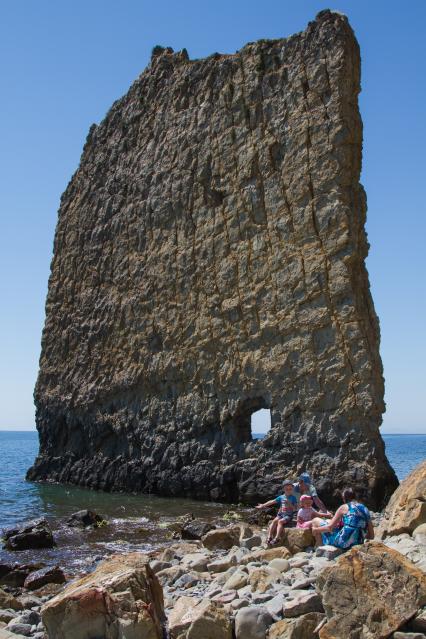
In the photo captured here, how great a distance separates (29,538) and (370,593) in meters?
11.5

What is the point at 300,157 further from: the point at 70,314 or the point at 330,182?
the point at 70,314

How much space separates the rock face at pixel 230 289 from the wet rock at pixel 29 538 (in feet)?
24.5

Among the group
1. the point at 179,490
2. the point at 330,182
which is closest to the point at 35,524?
the point at 179,490

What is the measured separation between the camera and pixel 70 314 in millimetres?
32969

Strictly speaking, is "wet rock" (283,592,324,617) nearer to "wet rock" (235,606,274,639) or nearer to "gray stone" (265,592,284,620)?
"gray stone" (265,592,284,620)

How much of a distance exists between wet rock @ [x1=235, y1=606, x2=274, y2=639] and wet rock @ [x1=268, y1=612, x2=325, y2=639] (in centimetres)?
17

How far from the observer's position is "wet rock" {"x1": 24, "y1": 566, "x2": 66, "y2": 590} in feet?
40.5

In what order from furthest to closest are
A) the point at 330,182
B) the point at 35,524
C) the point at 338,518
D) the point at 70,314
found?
the point at 70,314, the point at 330,182, the point at 35,524, the point at 338,518

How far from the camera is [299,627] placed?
271 inches

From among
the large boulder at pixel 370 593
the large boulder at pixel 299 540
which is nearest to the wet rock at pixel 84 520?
the large boulder at pixel 299 540

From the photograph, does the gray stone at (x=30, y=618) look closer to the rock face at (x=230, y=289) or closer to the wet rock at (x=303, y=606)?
the wet rock at (x=303, y=606)

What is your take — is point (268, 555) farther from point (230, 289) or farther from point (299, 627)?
point (230, 289)

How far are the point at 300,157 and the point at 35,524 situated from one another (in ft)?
44.8

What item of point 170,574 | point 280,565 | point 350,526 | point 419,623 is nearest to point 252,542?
point 170,574
